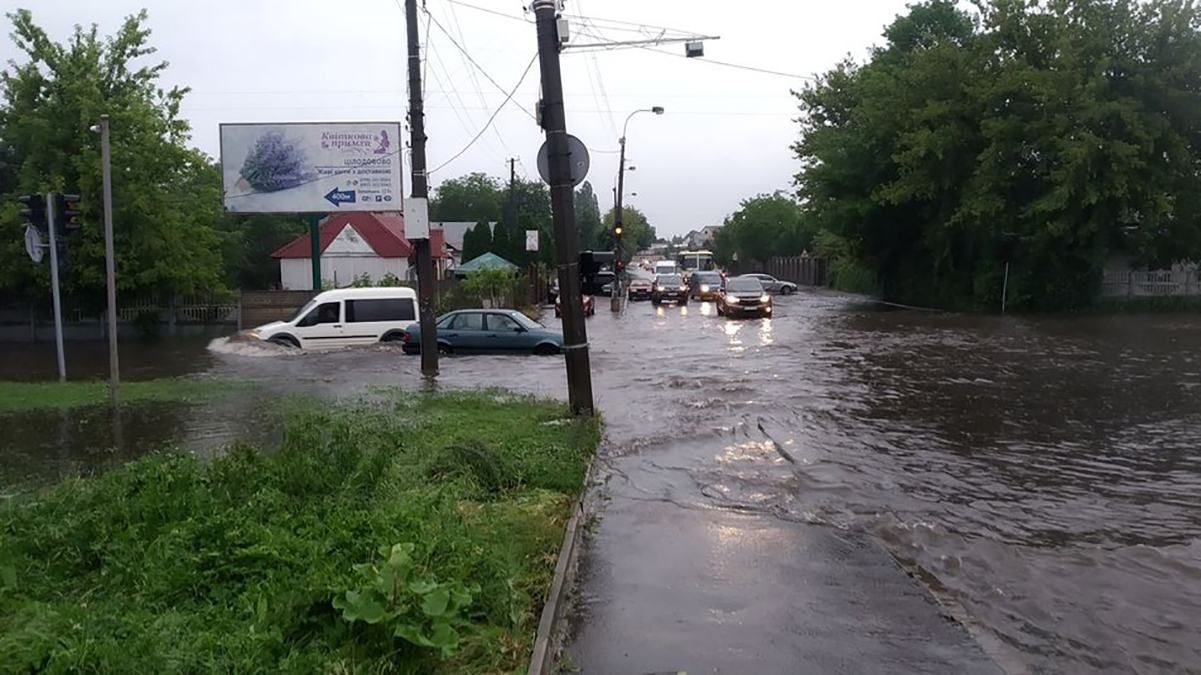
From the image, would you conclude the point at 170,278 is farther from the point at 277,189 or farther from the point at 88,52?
the point at 88,52

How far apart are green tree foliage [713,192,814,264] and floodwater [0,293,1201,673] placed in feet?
225

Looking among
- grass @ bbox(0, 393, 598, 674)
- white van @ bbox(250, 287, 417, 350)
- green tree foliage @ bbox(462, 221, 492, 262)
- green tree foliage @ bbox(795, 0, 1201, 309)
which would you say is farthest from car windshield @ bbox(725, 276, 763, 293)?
grass @ bbox(0, 393, 598, 674)

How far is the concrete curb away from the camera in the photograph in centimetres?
475

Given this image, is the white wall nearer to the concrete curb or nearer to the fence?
the fence

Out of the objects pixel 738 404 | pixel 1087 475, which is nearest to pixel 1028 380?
pixel 738 404

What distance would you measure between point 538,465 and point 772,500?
2.12 meters

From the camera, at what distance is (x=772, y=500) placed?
881 cm

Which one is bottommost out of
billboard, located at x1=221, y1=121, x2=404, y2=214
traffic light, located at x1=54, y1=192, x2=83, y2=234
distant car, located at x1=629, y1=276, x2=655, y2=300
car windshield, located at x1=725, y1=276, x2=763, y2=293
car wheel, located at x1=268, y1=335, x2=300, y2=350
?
car wheel, located at x1=268, y1=335, x2=300, y2=350

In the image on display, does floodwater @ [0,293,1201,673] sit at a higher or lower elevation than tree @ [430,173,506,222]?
lower

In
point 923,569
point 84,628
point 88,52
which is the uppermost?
point 88,52

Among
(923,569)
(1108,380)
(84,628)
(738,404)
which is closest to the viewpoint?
(84,628)

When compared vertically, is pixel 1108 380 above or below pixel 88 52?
below

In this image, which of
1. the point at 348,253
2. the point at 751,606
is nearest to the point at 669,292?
the point at 348,253

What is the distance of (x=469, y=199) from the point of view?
119688mm
